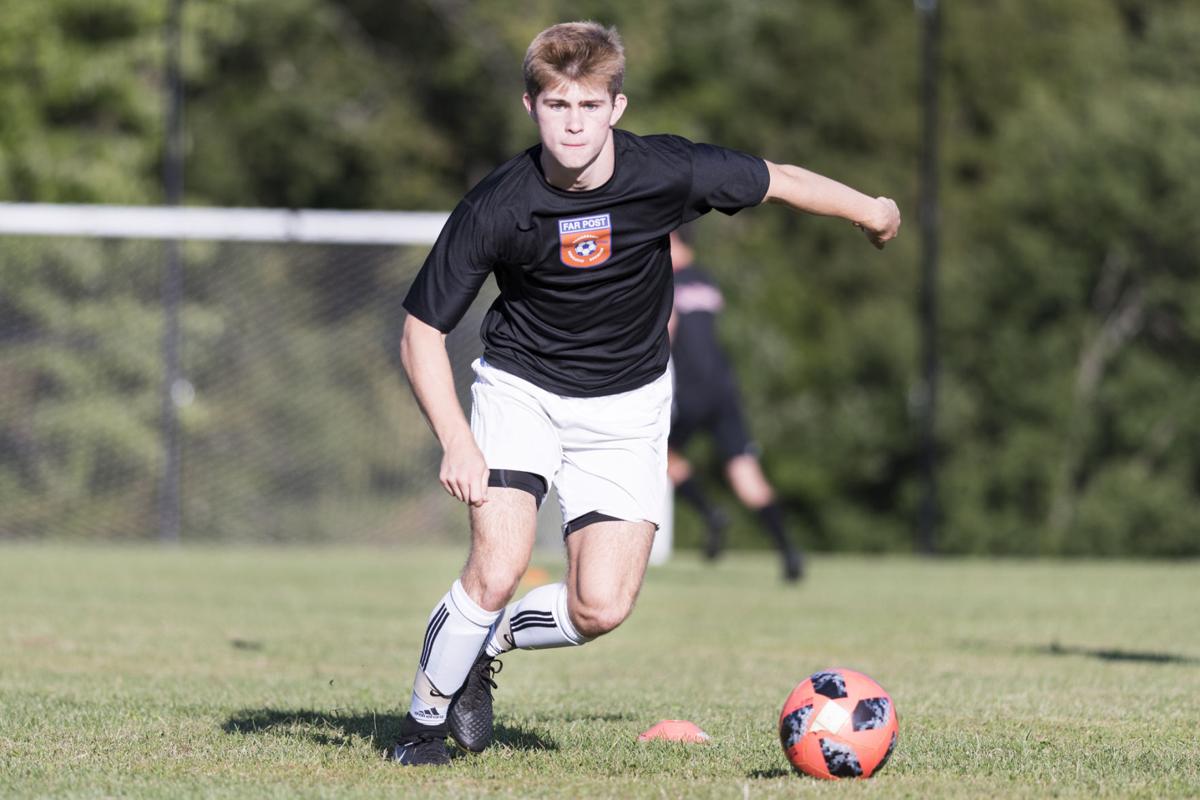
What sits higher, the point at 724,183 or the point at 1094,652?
the point at 724,183

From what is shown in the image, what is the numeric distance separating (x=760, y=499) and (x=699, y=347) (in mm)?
1137

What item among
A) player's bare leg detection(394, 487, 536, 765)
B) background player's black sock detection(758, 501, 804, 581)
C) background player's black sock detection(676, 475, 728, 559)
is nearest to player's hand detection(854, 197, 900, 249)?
player's bare leg detection(394, 487, 536, 765)

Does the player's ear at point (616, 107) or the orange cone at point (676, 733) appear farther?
the orange cone at point (676, 733)

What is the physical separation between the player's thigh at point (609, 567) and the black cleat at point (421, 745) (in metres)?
0.56

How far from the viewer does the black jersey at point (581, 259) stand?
495 centimetres

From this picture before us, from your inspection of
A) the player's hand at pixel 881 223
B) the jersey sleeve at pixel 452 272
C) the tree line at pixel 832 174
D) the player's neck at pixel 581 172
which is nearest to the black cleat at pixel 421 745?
the jersey sleeve at pixel 452 272

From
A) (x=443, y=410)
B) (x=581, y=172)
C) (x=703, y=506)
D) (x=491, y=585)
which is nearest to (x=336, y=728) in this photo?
(x=491, y=585)

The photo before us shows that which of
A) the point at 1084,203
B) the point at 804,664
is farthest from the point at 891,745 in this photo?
the point at 1084,203

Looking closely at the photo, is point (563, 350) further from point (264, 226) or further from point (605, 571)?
point (264, 226)

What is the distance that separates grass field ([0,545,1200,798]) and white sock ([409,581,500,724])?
19cm

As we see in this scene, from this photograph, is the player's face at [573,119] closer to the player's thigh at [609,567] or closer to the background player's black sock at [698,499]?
the player's thigh at [609,567]

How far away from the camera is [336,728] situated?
5.69m

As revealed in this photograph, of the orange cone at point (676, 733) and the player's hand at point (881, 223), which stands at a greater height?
the player's hand at point (881, 223)

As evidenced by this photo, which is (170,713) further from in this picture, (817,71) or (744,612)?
(817,71)
